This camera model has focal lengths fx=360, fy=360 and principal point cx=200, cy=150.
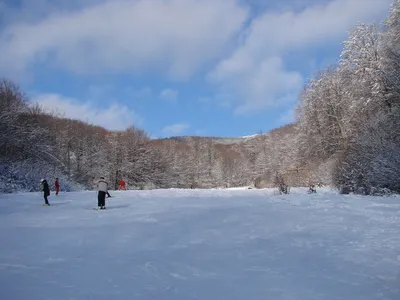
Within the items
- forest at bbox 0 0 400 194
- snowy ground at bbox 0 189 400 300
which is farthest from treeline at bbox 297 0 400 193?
snowy ground at bbox 0 189 400 300

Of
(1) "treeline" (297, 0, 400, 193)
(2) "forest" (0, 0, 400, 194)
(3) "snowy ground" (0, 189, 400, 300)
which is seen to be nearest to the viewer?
(3) "snowy ground" (0, 189, 400, 300)

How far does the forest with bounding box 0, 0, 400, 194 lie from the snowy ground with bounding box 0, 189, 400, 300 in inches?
448

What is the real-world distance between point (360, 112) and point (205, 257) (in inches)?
1270

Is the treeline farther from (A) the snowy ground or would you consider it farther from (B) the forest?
(A) the snowy ground

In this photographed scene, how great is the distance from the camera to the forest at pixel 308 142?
2389 centimetres

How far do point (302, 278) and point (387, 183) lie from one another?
631 inches

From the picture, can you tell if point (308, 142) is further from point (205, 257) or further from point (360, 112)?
point (205, 257)

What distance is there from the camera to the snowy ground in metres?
5.53

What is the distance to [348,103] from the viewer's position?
3897 cm

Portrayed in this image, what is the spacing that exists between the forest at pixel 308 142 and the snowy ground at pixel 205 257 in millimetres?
11371

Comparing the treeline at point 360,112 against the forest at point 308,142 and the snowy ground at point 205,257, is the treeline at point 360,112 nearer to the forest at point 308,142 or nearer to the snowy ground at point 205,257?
the forest at point 308,142

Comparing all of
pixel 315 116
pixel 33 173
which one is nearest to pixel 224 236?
pixel 33 173

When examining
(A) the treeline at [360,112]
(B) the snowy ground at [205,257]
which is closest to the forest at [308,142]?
(A) the treeline at [360,112]

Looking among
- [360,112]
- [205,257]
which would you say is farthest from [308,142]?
[205,257]
